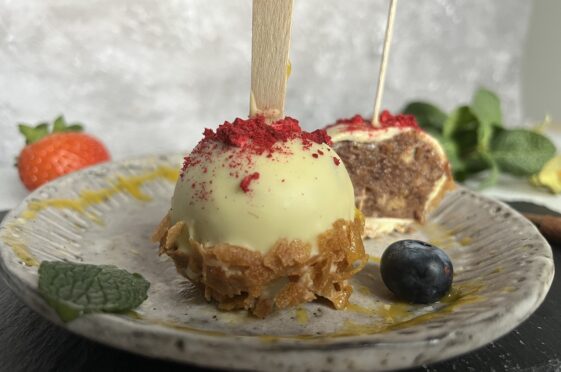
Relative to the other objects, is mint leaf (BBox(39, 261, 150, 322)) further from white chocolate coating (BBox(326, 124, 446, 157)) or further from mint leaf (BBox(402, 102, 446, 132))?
mint leaf (BBox(402, 102, 446, 132))

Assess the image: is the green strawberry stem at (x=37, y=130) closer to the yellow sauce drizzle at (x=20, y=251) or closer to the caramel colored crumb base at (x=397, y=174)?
the yellow sauce drizzle at (x=20, y=251)

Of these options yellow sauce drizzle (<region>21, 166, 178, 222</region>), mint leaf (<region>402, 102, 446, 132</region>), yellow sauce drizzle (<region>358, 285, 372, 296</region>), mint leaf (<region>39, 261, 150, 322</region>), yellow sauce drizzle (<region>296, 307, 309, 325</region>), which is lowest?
yellow sauce drizzle (<region>296, 307, 309, 325</region>)

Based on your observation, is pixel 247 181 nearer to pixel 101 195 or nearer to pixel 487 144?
pixel 101 195

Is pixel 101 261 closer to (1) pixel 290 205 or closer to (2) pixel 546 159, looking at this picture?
(1) pixel 290 205

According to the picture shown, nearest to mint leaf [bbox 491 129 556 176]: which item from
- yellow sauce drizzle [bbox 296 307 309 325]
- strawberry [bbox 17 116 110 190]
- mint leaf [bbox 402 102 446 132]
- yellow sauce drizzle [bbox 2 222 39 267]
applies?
mint leaf [bbox 402 102 446 132]

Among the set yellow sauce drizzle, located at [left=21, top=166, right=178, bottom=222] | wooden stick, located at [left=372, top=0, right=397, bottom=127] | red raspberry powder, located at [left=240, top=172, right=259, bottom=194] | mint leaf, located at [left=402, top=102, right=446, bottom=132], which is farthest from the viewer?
mint leaf, located at [left=402, top=102, right=446, bottom=132]

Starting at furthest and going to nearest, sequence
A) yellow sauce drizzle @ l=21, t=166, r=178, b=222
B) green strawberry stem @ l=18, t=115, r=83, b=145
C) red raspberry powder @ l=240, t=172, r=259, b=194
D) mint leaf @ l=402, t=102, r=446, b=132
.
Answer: mint leaf @ l=402, t=102, r=446, b=132, green strawberry stem @ l=18, t=115, r=83, b=145, yellow sauce drizzle @ l=21, t=166, r=178, b=222, red raspberry powder @ l=240, t=172, r=259, b=194

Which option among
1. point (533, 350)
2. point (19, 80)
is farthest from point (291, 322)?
point (19, 80)
